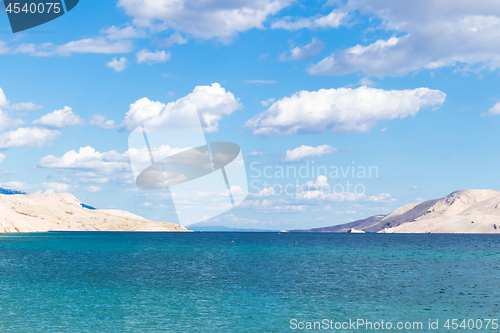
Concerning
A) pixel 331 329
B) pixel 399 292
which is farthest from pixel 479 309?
pixel 331 329

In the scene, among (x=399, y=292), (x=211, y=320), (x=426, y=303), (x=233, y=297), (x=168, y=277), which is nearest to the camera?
(x=211, y=320)

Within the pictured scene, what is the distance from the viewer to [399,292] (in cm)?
5750

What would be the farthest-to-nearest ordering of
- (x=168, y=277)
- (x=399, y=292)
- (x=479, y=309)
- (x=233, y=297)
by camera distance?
(x=168, y=277), (x=399, y=292), (x=233, y=297), (x=479, y=309)

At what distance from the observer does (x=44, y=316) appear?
A: 141ft

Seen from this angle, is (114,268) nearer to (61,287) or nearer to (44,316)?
(61,287)

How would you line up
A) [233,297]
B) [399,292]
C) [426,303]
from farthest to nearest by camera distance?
[399,292], [233,297], [426,303]

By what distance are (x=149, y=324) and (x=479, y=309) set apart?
3479cm

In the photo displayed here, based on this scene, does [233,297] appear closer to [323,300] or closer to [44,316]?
[323,300]

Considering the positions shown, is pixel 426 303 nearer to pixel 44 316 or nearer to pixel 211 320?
pixel 211 320

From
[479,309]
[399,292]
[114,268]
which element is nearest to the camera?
[479,309]

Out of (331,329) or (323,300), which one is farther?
(323,300)

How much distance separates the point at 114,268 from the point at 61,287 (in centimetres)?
2614

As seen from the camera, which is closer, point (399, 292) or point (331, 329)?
point (331, 329)

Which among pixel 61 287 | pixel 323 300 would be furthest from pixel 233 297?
pixel 61 287
